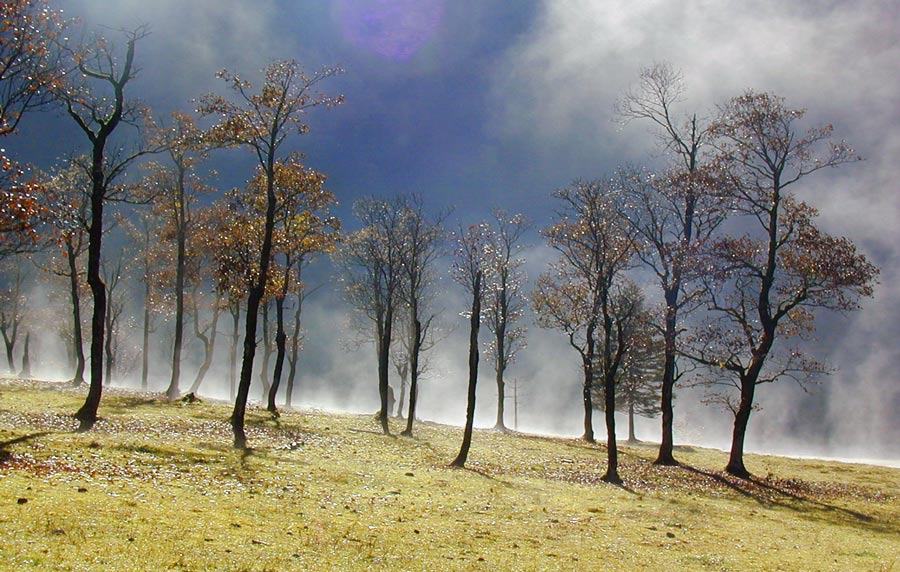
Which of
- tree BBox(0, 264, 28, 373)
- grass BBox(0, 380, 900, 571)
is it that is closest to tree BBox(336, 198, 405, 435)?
grass BBox(0, 380, 900, 571)

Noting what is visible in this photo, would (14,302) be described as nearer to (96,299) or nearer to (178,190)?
(178,190)

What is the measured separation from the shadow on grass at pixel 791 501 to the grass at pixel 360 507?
174 mm

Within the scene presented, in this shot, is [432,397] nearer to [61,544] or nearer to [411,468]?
[411,468]

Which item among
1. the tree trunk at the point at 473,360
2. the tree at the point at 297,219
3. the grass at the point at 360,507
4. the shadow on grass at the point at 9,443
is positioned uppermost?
the tree at the point at 297,219

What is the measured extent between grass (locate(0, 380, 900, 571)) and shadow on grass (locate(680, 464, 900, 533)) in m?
0.17

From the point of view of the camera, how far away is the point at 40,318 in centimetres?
7975

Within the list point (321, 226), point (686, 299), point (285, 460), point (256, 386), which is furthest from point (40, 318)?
point (686, 299)

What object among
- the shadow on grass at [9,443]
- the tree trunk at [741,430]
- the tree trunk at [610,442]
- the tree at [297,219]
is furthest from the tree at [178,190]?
the tree trunk at [741,430]

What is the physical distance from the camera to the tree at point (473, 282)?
103ft

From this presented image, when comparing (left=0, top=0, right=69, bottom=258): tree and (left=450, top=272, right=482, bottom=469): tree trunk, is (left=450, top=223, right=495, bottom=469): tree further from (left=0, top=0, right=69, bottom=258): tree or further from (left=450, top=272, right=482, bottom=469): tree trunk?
(left=0, top=0, right=69, bottom=258): tree

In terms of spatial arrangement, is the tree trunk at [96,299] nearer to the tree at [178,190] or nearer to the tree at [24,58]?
the tree at [24,58]

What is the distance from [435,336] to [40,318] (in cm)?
5123

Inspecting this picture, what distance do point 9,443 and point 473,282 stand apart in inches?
821

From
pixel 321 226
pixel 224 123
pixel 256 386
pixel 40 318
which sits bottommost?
pixel 256 386
